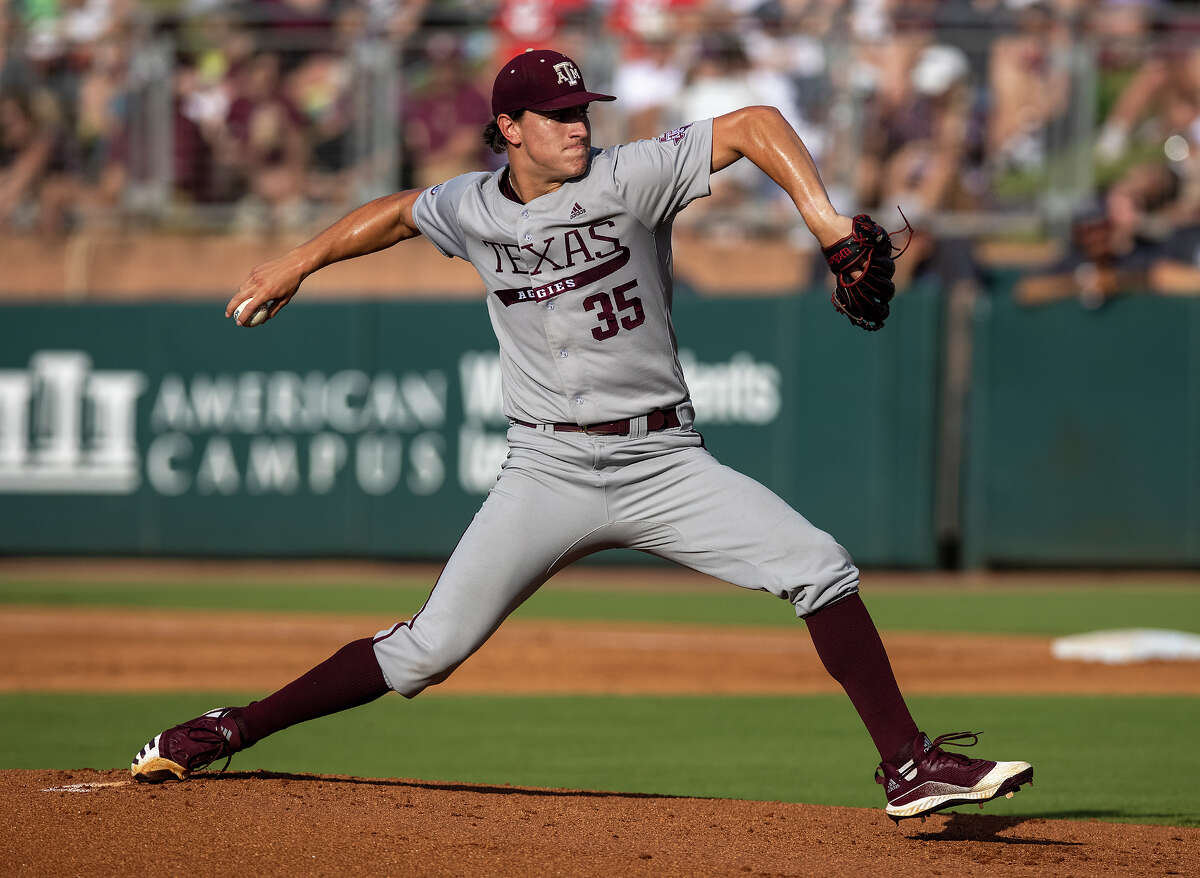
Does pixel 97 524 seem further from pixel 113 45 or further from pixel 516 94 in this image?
pixel 516 94

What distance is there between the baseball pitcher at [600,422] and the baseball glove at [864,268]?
3 cm

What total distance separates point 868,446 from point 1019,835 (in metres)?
8.02

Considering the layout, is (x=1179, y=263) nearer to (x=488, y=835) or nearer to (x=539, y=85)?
(x=539, y=85)

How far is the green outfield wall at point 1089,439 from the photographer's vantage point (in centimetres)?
1205

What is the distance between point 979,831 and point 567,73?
2.27m

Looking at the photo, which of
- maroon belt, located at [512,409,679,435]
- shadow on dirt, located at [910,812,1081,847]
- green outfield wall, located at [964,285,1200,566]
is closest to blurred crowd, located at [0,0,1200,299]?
green outfield wall, located at [964,285,1200,566]

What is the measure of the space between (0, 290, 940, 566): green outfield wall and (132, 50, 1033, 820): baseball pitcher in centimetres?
819

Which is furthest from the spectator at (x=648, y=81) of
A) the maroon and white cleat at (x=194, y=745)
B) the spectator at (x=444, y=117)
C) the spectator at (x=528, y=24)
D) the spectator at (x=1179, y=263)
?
the maroon and white cleat at (x=194, y=745)

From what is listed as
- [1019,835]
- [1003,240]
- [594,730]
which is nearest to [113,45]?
[1003,240]

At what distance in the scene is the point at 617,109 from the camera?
43.3 feet

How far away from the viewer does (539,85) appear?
419 cm

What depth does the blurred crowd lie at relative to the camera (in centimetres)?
1288

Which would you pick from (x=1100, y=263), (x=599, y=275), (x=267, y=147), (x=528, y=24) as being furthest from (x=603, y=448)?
(x=267, y=147)

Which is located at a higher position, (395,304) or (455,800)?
(395,304)
